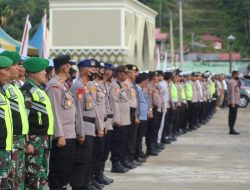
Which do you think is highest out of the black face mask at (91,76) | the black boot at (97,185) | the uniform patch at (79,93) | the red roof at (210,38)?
the red roof at (210,38)

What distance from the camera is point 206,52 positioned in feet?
336

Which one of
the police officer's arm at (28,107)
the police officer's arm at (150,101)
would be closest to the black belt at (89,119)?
the police officer's arm at (28,107)

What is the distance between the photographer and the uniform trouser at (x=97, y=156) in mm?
12289

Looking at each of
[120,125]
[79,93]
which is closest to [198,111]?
[120,125]

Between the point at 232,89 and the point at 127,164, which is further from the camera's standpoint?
the point at 232,89

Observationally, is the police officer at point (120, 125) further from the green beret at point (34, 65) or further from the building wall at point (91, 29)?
the building wall at point (91, 29)

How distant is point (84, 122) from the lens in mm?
11445

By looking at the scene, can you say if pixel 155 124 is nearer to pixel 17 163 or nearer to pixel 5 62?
pixel 17 163

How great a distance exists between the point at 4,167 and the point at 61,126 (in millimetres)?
2040

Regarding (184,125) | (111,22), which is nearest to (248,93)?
(111,22)

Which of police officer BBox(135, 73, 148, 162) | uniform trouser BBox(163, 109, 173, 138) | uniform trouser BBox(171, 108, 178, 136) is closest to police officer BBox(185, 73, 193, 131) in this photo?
uniform trouser BBox(171, 108, 178, 136)

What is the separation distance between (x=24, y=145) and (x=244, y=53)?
91.1 meters

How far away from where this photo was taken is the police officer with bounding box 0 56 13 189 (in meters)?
8.21

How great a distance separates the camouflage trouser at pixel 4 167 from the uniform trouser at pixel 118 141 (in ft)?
19.7
